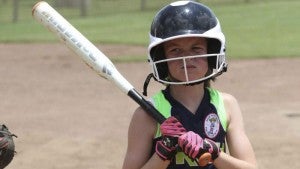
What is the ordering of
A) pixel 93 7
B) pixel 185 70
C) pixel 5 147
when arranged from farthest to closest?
1. pixel 93 7
2. pixel 5 147
3. pixel 185 70

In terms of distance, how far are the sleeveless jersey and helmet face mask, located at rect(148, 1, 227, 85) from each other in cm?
14

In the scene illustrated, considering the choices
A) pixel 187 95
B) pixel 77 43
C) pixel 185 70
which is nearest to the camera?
pixel 185 70

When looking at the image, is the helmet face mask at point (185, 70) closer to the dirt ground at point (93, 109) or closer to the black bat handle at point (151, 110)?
the black bat handle at point (151, 110)

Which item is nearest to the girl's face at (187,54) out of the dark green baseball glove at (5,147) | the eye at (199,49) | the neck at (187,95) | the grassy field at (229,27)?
the eye at (199,49)

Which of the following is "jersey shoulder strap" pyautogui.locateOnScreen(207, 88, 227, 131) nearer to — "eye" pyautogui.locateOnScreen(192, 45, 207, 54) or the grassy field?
"eye" pyautogui.locateOnScreen(192, 45, 207, 54)

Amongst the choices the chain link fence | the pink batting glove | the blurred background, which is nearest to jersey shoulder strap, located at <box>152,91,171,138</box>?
the pink batting glove

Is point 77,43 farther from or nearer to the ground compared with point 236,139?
farther from the ground

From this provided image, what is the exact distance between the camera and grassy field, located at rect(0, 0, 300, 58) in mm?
16391

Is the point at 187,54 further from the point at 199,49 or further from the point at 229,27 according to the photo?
the point at 229,27

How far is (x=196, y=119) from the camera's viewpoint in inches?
140

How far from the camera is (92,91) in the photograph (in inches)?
467

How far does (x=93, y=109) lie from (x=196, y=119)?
23.1 feet

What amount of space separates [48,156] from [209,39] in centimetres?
491

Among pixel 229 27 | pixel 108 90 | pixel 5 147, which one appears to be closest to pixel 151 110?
pixel 5 147
